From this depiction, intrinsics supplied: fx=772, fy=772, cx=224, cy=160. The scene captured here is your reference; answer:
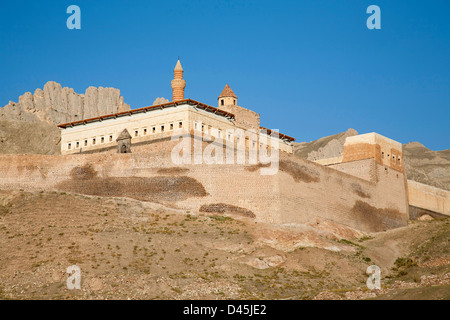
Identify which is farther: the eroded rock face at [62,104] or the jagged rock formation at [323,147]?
the jagged rock formation at [323,147]

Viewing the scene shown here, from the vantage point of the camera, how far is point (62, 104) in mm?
140250

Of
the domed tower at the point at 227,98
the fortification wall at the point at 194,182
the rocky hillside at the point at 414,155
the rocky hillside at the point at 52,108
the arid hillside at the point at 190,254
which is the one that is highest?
the rocky hillside at the point at 52,108

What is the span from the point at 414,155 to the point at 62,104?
66.4 meters

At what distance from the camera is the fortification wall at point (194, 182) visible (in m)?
59.8

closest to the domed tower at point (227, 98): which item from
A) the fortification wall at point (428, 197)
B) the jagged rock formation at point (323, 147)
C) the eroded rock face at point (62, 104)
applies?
the fortification wall at point (428, 197)

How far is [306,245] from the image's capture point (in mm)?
55406

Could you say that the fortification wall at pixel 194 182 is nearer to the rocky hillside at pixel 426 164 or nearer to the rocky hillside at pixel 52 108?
→ the rocky hillside at pixel 426 164

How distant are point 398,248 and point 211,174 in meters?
15.5

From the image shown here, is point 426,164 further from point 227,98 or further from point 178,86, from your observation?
point 178,86

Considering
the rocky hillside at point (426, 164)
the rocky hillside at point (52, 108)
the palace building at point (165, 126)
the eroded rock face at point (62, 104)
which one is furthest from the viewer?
the eroded rock face at point (62, 104)

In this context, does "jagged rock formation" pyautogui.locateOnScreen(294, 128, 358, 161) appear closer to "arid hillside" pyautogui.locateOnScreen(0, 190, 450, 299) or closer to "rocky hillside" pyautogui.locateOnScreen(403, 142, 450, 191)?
"rocky hillside" pyautogui.locateOnScreen(403, 142, 450, 191)

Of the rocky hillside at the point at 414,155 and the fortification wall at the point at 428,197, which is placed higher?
the rocky hillside at the point at 414,155

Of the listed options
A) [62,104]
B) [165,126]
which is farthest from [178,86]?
Result: [62,104]

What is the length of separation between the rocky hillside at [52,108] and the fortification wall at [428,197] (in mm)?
59578
